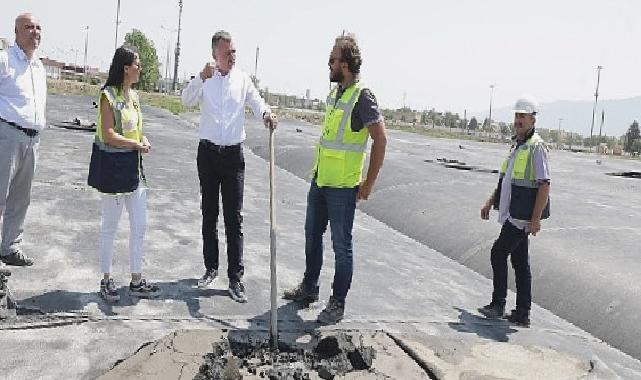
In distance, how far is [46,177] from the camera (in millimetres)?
8242

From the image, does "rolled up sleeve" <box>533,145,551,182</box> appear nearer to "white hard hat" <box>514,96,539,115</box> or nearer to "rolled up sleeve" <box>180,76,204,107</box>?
"white hard hat" <box>514,96,539,115</box>

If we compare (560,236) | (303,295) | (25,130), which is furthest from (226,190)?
(560,236)

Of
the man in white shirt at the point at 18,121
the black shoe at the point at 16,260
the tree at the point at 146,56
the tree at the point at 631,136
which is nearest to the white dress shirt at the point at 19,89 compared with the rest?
the man in white shirt at the point at 18,121

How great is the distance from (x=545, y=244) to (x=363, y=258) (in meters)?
2.14

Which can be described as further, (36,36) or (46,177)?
(46,177)

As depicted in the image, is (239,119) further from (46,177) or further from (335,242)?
(46,177)

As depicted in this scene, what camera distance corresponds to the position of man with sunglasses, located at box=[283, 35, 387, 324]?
13.9 feet

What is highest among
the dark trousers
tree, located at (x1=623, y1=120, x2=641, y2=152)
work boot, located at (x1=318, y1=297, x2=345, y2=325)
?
tree, located at (x1=623, y1=120, x2=641, y2=152)

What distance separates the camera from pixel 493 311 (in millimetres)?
4992

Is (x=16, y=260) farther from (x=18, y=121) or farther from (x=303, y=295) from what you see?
(x=303, y=295)

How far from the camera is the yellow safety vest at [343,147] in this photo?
427cm

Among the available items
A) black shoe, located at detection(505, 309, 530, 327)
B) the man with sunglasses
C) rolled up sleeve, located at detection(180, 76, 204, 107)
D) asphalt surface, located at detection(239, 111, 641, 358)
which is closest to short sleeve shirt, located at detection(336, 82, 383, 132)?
the man with sunglasses

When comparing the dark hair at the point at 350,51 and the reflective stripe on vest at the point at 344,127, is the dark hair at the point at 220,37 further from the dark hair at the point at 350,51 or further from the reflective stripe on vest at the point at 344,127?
the reflective stripe on vest at the point at 344,127

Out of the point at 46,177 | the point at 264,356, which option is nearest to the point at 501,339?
the point at 264,356
